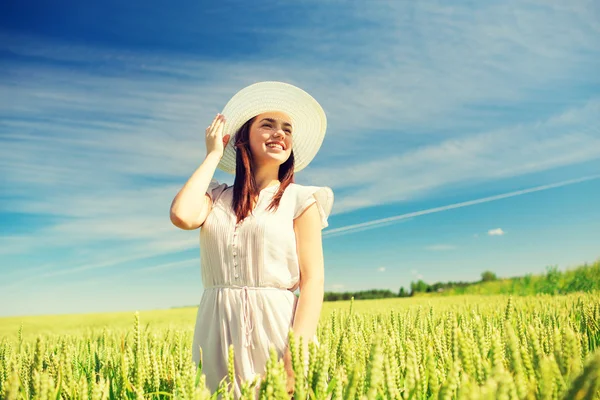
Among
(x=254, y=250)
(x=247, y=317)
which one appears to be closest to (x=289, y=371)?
(x=247, y=317)

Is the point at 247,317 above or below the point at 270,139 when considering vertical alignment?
below

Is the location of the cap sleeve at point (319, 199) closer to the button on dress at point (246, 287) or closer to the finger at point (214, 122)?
the button on dress at point (246, 287)

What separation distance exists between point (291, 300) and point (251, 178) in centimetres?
80

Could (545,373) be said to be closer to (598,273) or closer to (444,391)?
(444,391)

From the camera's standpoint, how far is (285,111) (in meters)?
3.56

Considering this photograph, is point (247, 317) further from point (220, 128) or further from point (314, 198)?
point (220, 128)

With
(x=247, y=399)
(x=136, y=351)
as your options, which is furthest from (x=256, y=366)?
(x=247, y=399)

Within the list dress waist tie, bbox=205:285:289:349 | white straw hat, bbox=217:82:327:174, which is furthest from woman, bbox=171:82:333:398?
white straw hat, bbox=217:82:327:174

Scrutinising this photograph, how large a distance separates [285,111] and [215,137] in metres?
0.61

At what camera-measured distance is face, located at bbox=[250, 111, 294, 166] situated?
316cm

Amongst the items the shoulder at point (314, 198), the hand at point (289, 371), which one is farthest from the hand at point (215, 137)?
the hand at point (289, 371)

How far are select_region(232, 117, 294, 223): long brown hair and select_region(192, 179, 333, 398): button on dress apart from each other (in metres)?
0.05

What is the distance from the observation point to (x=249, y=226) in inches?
114

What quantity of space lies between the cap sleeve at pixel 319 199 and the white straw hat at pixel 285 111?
68 cm
